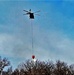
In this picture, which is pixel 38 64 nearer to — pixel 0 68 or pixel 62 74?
pixel 62 74

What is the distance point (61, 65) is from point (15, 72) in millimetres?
17590

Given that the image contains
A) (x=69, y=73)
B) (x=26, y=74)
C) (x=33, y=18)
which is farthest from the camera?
(x=69, y=73)

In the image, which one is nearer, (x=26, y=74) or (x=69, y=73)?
(x=26, y=74)

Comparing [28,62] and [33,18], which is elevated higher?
[28,62]

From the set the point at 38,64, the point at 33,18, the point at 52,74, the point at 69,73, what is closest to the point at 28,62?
the point at 38,64

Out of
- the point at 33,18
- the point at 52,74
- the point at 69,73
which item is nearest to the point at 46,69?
the point at 52,74

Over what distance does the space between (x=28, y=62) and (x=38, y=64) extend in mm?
3782

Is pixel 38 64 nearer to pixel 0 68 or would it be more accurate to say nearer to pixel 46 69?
pixel 46 69

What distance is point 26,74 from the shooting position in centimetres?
8394

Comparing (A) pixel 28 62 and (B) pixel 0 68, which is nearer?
(B) pixel 0 68

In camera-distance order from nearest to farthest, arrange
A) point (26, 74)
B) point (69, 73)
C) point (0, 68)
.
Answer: point (0, 68), point (26, 74), point (69, 73)

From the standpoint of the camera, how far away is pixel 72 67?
306 feet

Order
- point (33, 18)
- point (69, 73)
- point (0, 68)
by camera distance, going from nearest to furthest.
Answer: point (33, 18) < point (0, 68) < point (69, 73)

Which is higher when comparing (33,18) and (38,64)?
(38,64)
